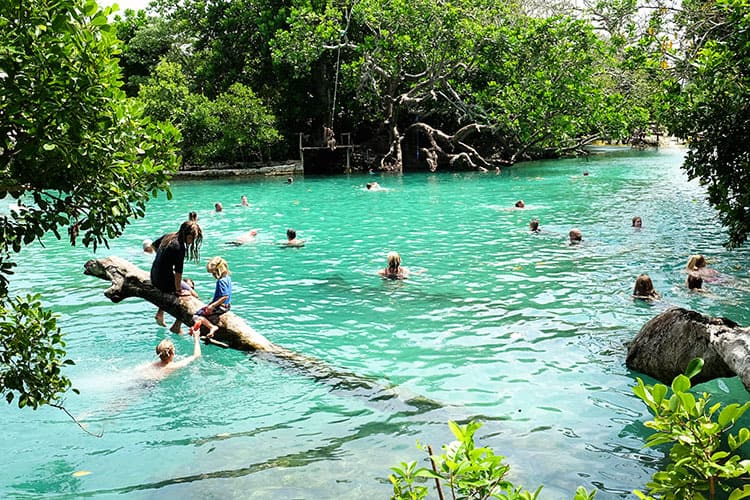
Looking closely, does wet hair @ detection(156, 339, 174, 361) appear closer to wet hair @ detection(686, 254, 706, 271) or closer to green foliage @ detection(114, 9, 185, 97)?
wet hair @ detection(686, 254, 706, 271)

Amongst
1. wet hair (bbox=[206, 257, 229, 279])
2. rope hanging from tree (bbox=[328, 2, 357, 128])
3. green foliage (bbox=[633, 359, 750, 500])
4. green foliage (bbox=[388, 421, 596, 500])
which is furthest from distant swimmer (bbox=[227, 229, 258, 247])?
rope hanging from tree (bbox=[328, 2, 357, 128])

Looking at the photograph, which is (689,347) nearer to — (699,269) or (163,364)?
(699,269)

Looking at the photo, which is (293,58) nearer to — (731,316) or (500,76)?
(500,76)

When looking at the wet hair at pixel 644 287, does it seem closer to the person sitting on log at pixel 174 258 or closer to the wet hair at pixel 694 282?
the wet hair at pixel 694 282

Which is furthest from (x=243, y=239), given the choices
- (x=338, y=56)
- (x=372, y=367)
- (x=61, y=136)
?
(x=338, y=56)

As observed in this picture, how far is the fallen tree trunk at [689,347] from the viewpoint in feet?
20.3

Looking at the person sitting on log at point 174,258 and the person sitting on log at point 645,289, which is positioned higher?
the person sitting on log at point 174,258

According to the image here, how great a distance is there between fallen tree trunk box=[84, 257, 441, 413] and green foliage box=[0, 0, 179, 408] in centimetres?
389

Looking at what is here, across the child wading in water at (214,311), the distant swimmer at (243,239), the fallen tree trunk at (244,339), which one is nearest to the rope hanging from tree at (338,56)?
the distant swimmer at (243,239)

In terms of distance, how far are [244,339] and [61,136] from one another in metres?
5.29

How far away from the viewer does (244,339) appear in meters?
8.81

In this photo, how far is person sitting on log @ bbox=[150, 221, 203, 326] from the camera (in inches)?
362

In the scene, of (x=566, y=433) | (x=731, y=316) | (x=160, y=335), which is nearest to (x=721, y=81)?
(x=731, y=316)

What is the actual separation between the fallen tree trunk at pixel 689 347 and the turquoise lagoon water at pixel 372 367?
0.40 meters
